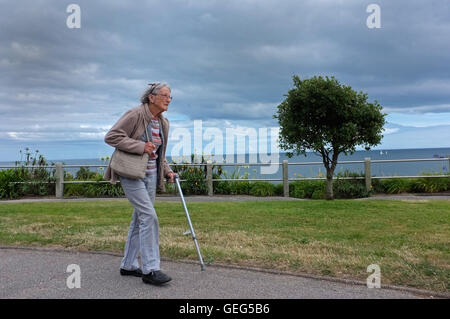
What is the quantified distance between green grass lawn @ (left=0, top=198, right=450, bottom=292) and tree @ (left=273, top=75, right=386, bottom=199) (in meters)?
2.23

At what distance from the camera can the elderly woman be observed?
4504 millimetres

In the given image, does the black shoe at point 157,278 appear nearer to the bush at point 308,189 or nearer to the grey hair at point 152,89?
the grey hair at point 152,89

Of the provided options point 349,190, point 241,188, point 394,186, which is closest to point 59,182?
point 241,188

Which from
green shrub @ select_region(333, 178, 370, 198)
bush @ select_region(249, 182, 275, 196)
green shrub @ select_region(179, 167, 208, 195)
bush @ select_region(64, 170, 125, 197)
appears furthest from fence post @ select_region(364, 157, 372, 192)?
bush @ select_region(64, 170, 125, 197)

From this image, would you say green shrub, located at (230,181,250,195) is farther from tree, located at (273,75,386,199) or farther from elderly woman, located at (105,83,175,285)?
elderly woman, located at (105,83,175,285)

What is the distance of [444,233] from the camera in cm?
744

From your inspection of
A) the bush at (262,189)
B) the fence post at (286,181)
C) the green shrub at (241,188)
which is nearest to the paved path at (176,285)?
the bush at (262,189)

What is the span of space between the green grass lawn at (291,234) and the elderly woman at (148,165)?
1213 millimetres

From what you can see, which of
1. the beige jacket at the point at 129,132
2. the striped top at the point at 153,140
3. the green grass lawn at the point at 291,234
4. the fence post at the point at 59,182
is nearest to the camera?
the beige jacket at the point at 129,132

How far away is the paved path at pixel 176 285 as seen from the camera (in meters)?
4.29

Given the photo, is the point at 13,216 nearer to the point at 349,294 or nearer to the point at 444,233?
the point at 349,294

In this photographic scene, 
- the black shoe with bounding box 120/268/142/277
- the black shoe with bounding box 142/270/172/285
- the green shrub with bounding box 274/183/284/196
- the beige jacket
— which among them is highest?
the beige jacket

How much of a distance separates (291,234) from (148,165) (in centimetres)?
353
